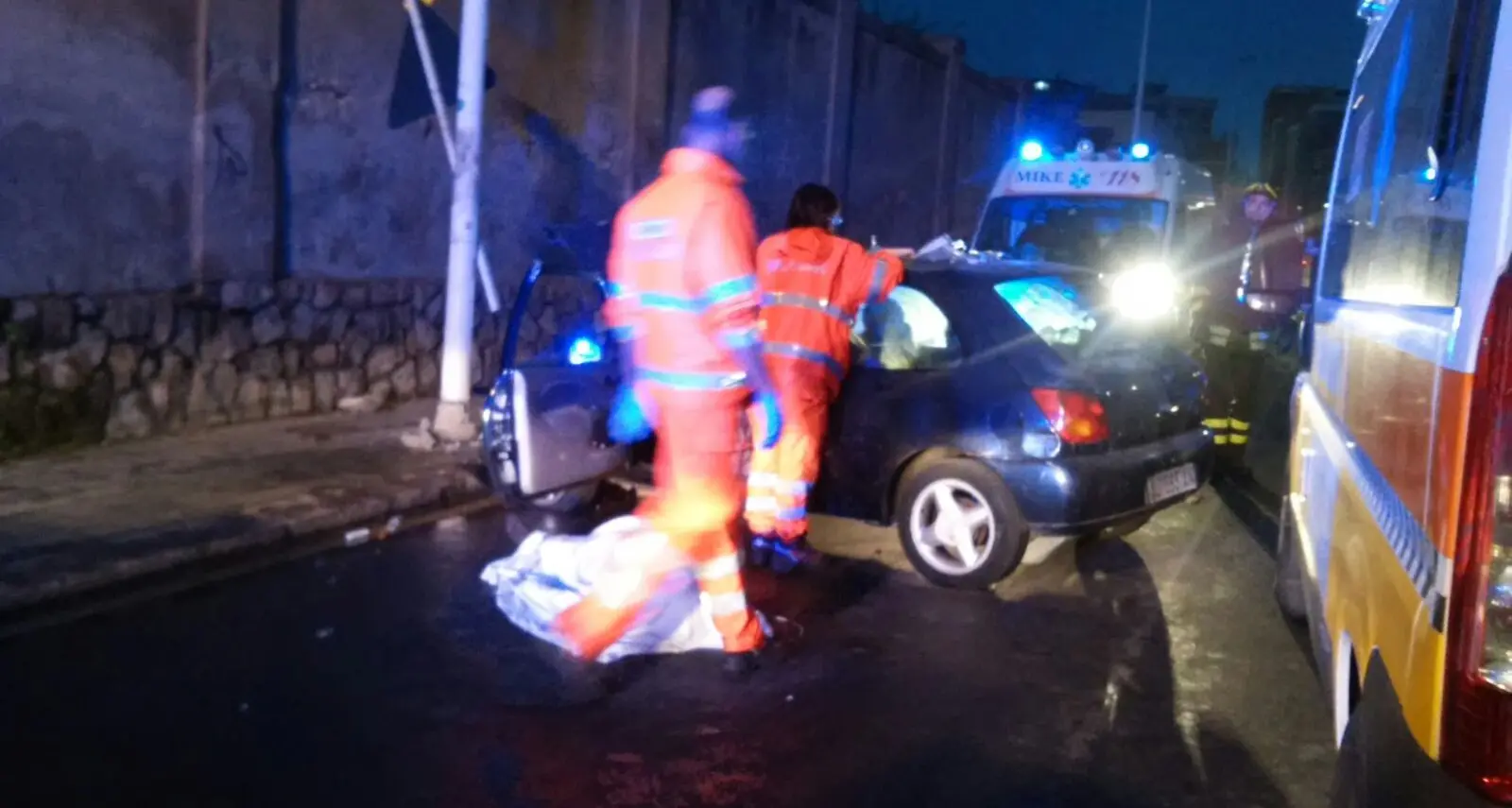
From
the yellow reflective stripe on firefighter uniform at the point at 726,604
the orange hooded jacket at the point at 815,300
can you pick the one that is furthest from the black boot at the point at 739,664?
the orange hooded jacket at the point at 815,300

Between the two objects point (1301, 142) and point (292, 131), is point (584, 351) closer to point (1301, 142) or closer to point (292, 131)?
point (292, 131)

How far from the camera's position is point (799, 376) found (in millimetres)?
5781

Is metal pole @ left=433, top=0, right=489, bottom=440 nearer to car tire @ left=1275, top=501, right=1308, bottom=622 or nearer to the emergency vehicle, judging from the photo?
car tire @ left=1275, top=501, right=1308, bottom=622

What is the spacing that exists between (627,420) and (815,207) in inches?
53.3

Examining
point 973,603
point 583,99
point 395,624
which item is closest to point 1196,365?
point 973,603

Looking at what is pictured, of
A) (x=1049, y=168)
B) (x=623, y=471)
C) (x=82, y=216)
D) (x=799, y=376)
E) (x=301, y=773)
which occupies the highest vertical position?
(x=1049, y=168)

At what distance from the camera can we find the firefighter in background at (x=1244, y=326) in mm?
8664

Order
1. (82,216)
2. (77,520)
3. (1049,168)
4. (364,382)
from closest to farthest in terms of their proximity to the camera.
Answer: (77,520) < (82,216) < (364,382) < (1049,168)

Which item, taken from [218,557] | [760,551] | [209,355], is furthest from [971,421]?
[209,355]

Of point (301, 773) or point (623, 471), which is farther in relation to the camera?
point (623, 471)

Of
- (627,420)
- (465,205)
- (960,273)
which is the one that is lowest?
(627,420)

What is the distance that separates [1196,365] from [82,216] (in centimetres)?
621

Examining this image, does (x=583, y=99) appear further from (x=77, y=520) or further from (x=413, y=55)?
(x=77, y=520)

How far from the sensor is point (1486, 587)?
6.54ft
